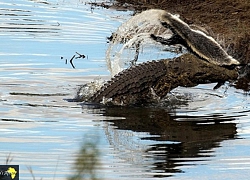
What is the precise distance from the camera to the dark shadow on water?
26.5ft

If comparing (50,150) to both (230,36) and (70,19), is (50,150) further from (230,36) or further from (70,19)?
(70,19)

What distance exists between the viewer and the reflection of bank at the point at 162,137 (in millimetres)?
8062

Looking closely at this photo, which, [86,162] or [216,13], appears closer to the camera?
[86,162]

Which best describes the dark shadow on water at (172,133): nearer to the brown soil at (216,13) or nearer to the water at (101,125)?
the water at (101,125)

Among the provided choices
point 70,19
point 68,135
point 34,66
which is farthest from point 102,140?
point 70,19

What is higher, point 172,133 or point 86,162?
point 86,162

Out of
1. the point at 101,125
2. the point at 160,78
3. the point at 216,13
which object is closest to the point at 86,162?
the point at 101,125

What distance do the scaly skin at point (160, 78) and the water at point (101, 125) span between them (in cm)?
21

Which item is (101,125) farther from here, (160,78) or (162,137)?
(160,78)

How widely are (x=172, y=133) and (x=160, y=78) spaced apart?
1208 mm

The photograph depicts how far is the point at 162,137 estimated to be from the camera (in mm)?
9125

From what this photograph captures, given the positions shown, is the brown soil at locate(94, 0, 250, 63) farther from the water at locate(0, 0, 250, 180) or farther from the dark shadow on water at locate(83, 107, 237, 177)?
the dark shadow on water at locate(83, 107, 237, 177)

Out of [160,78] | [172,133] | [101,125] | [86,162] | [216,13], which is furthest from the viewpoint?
[216,13]

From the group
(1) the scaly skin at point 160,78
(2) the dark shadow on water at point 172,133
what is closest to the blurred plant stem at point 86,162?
(2) the dark shadow on water at point 172,133
